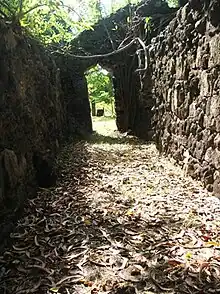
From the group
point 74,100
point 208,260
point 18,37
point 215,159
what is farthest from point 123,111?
point 208,260

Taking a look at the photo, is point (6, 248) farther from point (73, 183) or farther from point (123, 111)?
point (123, 111)

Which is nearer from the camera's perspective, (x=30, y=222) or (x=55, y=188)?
(x=30, y=222)

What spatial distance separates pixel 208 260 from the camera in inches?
79.7

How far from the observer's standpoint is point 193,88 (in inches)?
143

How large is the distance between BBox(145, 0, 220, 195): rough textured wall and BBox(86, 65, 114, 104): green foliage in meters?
7.89

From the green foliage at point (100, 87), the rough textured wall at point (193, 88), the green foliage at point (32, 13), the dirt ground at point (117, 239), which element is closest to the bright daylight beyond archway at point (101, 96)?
the green foliage at point (100, 87)

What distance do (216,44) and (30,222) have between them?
2.32 meters

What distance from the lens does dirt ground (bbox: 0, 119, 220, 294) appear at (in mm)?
1848

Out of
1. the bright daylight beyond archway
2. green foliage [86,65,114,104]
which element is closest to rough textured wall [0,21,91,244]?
the bright daylight beyond archway

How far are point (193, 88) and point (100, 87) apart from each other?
1042 cm

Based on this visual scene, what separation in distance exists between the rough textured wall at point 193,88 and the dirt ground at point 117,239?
371 millimetres

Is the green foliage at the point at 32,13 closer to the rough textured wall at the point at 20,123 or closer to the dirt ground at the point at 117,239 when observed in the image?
the rough textured wall at the point at 20,123

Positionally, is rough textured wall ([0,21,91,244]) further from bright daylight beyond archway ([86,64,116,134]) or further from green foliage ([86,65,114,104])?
green foliage ([86,65,114,104])

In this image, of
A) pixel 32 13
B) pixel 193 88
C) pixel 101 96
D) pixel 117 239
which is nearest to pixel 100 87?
pixel 101 96
